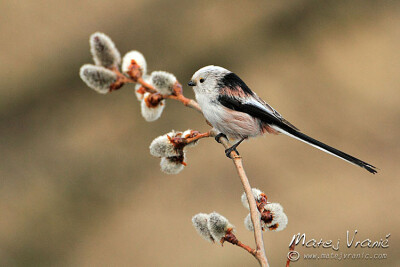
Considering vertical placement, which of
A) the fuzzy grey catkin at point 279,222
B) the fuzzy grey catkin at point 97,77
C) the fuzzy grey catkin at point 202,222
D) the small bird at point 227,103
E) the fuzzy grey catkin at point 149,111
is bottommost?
the fuzzy grey catkin at point 202,222

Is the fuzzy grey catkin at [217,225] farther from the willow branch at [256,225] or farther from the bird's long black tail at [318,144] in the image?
the bird's long black tail at [318,144]

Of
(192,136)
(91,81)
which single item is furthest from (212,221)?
(91,81)

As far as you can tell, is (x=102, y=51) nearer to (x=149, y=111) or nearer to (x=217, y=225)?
(x=149, y=111)

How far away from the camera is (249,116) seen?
3.67 feet

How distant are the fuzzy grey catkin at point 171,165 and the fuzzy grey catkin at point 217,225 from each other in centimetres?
20

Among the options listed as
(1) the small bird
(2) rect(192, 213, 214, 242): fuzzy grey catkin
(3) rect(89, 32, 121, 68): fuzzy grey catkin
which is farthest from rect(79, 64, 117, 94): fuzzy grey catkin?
(2) rect(192, 213, 214, 242): fuzzy grey catkin

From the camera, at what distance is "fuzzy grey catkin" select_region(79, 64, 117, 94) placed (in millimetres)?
1045

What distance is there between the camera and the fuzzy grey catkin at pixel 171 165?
3.42 feet

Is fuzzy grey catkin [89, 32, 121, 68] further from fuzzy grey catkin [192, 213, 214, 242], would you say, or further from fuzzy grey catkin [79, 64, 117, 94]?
fuzzy grey catkin [192, 213, 214, 242]

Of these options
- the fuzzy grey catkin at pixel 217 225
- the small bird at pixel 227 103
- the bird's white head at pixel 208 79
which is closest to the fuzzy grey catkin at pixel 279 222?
the fuzzy grey catkin at pixel 217 225

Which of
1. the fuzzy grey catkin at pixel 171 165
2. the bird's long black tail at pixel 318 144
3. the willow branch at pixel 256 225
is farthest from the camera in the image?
the fuzzy grey catkin at pixel 171 165

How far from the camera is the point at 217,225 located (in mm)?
878

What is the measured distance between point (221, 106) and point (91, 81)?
1.07 ft

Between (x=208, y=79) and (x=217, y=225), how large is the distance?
39cm
